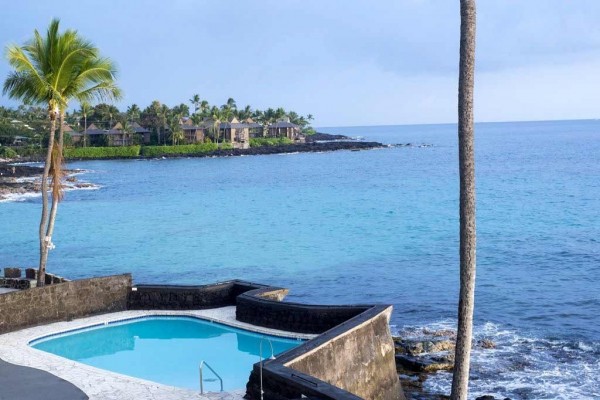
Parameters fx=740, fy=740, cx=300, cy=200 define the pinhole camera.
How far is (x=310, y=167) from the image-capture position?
108m

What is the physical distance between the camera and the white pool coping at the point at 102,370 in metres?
12.7

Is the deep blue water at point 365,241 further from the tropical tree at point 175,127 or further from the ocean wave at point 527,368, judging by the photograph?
the tropical tree at point 175,127

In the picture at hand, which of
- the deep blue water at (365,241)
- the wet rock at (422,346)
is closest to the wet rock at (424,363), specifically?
the wet rock at (422,346)

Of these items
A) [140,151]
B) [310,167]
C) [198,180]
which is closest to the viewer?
[198,180]

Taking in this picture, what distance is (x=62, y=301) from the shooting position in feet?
58.7

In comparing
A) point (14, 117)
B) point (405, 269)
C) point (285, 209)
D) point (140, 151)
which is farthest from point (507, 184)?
point (14, 117)

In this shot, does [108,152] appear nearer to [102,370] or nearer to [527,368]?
[527,368]

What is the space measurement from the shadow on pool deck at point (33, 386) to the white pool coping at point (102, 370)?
8.9 inches

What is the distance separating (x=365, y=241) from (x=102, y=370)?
1180 inches

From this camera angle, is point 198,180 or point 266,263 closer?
point 266,263

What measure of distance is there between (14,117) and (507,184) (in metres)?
85.9

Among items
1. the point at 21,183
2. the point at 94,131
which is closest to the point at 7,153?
the point at 94,131

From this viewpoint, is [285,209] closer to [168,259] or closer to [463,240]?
[168,259]

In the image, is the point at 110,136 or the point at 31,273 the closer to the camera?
the point at 31,273
